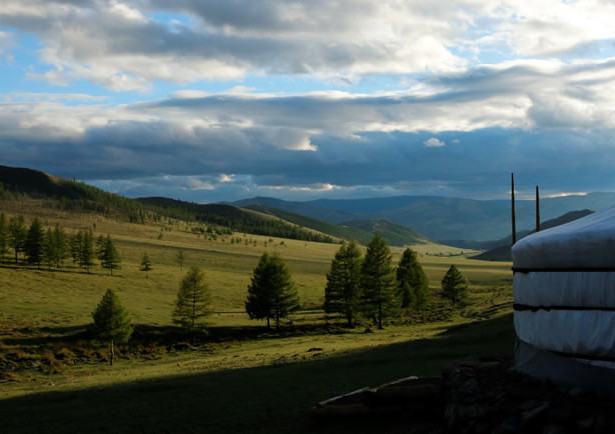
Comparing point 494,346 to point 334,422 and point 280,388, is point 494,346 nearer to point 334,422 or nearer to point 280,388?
point 280,388

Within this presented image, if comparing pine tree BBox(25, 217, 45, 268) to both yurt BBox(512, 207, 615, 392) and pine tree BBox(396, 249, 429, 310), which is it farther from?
yurt BBox(512, 207, 615, 392)

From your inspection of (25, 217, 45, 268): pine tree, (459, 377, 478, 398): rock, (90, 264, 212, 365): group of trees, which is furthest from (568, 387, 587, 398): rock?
(25, 217, 45, 268): pine tree

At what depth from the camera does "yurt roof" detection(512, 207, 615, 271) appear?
1086 centimetres

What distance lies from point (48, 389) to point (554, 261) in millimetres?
22529

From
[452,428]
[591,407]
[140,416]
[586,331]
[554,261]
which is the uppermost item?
[554,261]

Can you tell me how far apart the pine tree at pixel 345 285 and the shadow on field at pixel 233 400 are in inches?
1150

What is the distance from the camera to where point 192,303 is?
55938 millimetres

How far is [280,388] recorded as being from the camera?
2005 centimetres

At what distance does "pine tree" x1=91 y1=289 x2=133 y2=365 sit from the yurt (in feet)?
121

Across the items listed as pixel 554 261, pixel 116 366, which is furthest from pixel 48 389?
pixel 554 261

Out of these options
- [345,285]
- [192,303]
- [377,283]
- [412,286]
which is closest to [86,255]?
[192,303]

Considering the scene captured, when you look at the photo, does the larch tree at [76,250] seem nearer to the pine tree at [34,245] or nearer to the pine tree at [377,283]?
the pine tree at [34,245]

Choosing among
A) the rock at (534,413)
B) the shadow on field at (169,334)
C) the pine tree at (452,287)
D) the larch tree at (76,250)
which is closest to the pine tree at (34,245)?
the larch tree at (76,250)

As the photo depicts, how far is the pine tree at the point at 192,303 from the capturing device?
54.0 m
